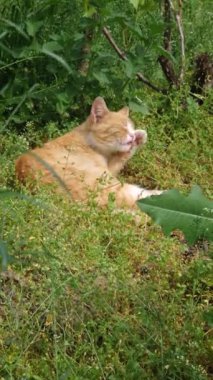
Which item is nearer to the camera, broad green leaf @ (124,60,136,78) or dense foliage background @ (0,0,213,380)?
dense foliage background @ (0,0,213,380)

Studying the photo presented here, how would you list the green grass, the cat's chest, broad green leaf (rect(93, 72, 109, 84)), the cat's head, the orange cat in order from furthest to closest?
broad green leaf (rect(93, 72, 109, 84)) → the cat's head → the cat's chest → the orange cat → the green grass

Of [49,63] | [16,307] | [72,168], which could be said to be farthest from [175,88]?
[16,307]

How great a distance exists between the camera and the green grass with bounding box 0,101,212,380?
3.85 metres

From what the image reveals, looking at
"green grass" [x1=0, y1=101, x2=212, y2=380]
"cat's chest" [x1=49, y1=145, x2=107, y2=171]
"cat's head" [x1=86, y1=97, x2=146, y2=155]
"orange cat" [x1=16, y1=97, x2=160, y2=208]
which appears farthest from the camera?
"cat's head" [x1=86, y1=97, x2=146, y2=155]

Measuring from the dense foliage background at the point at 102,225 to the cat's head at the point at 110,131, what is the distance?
0.14 metres

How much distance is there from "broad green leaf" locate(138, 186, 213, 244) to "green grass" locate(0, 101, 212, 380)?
311mm

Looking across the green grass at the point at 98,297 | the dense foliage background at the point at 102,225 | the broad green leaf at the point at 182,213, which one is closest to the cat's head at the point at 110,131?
the dense foliage background at the point at 102,225

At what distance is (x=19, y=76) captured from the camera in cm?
656

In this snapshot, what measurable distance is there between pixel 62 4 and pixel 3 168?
1700 mm

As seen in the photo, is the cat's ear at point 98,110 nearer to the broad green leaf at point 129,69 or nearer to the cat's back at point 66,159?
the cat's back at point 66,159

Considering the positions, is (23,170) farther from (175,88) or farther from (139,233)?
(175,88)

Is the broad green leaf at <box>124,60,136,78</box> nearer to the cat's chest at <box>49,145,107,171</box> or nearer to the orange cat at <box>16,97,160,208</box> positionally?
the orange cat at <box>16,97,160,208</box>

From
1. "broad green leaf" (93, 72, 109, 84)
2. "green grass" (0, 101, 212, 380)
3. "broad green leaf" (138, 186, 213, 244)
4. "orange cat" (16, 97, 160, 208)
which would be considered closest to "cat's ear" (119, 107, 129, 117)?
"orange cat" (16, 97, 160, 208)

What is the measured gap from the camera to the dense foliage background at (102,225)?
3924 millimetres
